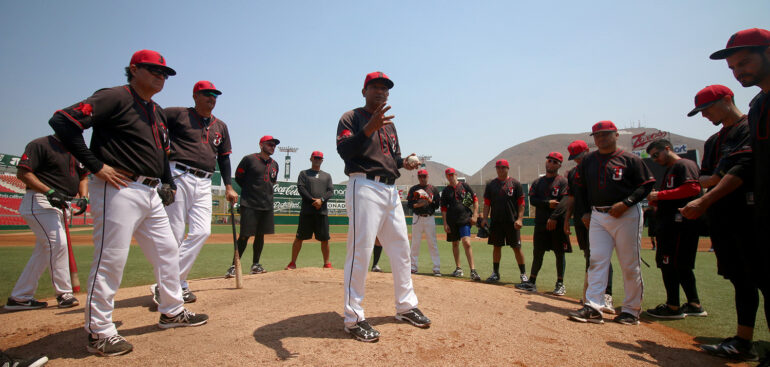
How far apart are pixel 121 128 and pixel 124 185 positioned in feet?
1.52

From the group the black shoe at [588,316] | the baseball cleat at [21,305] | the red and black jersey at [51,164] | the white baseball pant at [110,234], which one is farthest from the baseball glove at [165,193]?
the black shoe at [588,316]

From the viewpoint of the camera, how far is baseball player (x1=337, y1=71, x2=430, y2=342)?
121 inches

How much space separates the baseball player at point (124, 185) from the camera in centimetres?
271

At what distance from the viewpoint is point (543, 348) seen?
2910 millimetres

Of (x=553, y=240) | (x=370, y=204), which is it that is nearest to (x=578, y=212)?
(x=553, y=240)

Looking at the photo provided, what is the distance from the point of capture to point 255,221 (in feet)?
21.9

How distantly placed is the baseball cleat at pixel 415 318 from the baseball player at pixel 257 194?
3.82 meters

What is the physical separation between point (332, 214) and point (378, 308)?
2758cm

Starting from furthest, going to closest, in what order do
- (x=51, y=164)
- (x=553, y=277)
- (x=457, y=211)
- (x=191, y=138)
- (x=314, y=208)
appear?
(x=457, y=211)
(x=314, y=208)
(x=553, y=277)
(x=51, y=164)
(x=191, y=138)

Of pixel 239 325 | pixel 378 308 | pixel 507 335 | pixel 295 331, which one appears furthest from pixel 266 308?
pixel 507 335

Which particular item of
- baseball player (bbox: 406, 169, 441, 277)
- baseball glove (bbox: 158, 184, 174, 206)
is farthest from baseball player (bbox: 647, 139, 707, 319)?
baseball glove (bbox: 158, 184, 174, 206)

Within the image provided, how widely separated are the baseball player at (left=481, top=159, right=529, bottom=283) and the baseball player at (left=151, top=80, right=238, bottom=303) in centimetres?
447

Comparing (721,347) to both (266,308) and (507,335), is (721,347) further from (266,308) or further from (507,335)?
(266,308)

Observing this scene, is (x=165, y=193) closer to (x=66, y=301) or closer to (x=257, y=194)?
(x=66, y=301)
